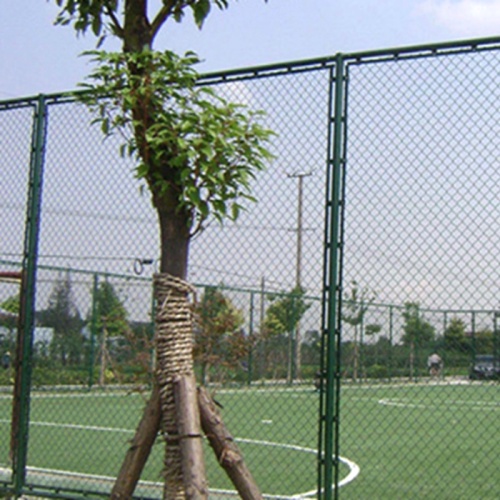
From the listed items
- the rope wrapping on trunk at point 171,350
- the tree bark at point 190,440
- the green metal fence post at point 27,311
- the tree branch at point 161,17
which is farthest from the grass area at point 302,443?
the tree branch at point 161,17

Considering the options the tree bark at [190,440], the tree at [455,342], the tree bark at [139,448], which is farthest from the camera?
the tree at [455,342]

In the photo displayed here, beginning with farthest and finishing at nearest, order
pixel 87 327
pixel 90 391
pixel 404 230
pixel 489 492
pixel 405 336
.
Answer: pixel 405 336 → pixel 87 327 → pixel 90 391 → pixel 489 492 → pixel 404 230

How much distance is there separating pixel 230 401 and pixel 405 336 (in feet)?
16.0

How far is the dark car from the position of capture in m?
21.5

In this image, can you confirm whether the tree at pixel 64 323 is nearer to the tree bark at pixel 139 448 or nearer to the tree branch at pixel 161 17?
the tree branch at pixel 161 17

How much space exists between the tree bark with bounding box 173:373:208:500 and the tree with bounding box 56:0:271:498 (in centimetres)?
2

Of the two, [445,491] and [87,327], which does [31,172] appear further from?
[87,327]

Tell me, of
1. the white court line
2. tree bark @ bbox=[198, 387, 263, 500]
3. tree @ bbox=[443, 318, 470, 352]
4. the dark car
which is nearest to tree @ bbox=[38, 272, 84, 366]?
the white court line

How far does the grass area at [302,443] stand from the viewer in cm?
805

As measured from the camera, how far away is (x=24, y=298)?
665cm

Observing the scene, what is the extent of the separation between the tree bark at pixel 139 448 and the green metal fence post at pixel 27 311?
1.85 metres

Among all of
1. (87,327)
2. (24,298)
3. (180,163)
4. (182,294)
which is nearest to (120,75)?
(180,163)

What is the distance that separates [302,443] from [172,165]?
24.3 feet

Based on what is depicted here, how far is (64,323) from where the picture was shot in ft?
62.6
